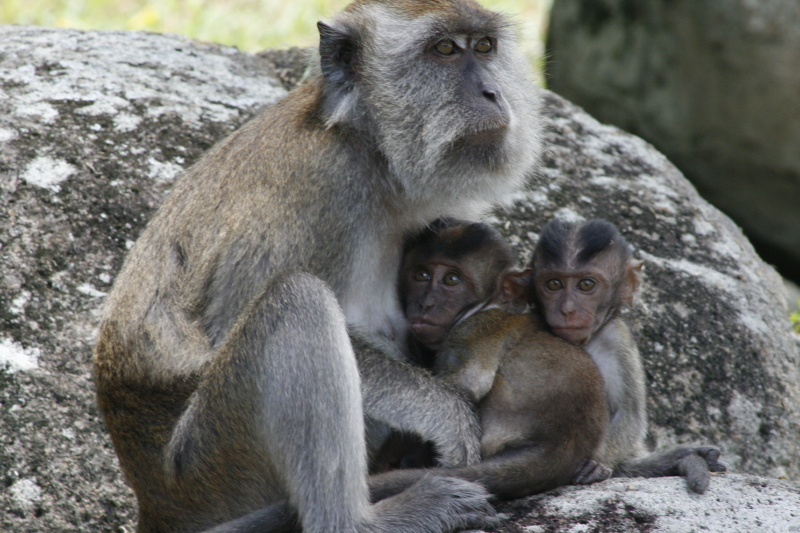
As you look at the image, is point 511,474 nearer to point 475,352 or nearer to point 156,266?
point 475,352

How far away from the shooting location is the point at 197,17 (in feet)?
38.3

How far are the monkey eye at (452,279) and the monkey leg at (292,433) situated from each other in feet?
2.86

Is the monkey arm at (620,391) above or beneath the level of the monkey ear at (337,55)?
beneath

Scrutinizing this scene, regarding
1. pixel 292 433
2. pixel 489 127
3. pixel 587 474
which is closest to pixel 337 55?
pixel 489 127

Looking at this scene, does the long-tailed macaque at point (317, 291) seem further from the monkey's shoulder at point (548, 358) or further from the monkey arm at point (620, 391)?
the monkey arm at point (620, 391)

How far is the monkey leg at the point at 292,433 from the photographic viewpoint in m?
3.59

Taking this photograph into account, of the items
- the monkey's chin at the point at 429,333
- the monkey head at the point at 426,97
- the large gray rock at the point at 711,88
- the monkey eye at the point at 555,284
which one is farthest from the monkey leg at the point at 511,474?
the large gray rock at the point at 711,88

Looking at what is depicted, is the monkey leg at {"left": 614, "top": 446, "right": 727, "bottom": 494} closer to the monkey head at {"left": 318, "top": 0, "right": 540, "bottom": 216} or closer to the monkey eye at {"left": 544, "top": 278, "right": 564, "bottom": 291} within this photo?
the monkey eye at {"left": 544, "top": 278, "right": 564, "bottom": 291}

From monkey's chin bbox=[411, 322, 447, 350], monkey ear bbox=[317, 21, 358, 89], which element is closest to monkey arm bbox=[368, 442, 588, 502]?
monkey's chin bbox=[411, 322, 447, 350]

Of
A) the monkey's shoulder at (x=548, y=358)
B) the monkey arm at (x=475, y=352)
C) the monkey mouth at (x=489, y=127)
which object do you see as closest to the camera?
the monkey's shoulder at (x=548, y=358)

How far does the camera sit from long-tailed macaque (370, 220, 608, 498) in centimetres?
393

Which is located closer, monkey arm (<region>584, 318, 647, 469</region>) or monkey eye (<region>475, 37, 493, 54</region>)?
monkey arm (<region>584, 318, 647, 469</region>)

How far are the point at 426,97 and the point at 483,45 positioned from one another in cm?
46

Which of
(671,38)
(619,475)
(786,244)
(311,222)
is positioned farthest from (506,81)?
(786,244)
